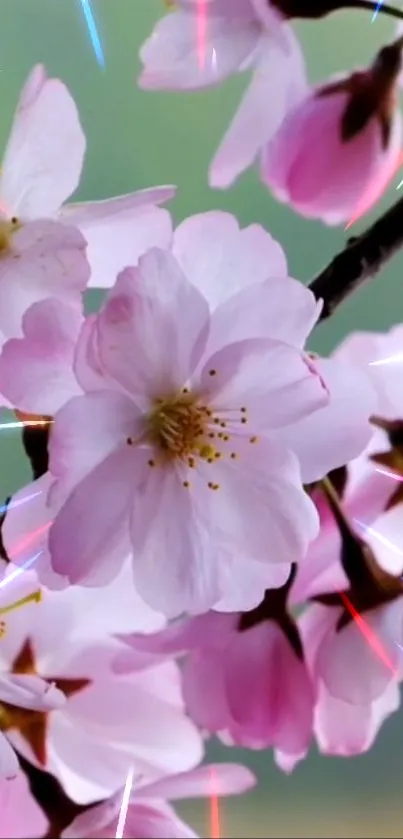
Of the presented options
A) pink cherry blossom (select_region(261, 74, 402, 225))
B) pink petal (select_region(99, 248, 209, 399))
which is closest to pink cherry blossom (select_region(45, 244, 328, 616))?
pink petal (select_region(99, 248, 209, 399))

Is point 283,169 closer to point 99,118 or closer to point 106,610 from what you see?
point 99,118

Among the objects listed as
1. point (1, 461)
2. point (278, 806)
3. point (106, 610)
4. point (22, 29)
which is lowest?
point (278, 806)

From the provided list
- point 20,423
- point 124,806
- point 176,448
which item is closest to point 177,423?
point 176,448

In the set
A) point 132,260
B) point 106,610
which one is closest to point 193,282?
point 132,260

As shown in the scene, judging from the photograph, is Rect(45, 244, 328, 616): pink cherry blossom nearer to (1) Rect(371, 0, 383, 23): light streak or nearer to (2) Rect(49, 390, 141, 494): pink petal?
(2) Rect(49, 390, 141, 494): pink petal

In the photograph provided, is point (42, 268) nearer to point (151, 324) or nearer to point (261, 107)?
point (151, 324)

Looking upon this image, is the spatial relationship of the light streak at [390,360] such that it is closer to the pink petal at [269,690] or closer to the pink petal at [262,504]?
the pink petal at [262,504]
